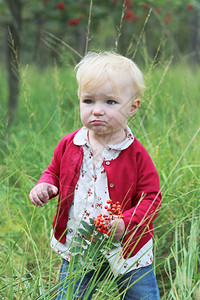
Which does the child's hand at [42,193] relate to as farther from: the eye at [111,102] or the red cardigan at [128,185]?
the eye at [111,102]

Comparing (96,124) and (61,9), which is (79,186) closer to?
(96,124)

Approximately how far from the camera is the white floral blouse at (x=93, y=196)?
131 centimetres

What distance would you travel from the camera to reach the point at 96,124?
1.28 metres

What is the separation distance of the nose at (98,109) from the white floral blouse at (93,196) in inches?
4.7

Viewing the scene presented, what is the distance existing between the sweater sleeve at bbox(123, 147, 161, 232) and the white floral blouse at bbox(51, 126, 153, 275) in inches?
3.0

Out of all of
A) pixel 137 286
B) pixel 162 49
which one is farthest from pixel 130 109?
pixel 162 49

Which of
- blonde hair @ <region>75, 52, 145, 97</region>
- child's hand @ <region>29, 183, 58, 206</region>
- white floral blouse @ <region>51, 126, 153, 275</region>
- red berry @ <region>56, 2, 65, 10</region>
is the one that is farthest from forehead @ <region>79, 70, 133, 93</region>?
red berry @ <region>56, 2, 65, 10</region>

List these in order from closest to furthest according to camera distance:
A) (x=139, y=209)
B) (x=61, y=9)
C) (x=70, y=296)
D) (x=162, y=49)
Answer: (x=70, y=296) < (x=139, y=209) < (x=162, y=49) < (x=61, y=9)

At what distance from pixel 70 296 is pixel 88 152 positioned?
461 millimetres

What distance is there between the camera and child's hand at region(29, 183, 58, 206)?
1302mm

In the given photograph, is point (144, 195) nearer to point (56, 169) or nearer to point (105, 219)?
point (105, 219)

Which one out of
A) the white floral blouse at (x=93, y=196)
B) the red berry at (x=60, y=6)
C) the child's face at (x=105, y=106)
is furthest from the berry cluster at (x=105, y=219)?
the red berry at (x=60, y=6)

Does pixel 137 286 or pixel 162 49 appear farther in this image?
pixel 162 49

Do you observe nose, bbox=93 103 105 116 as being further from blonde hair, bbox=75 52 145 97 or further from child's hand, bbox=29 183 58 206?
child's hand, bbox=29 183 58 206
